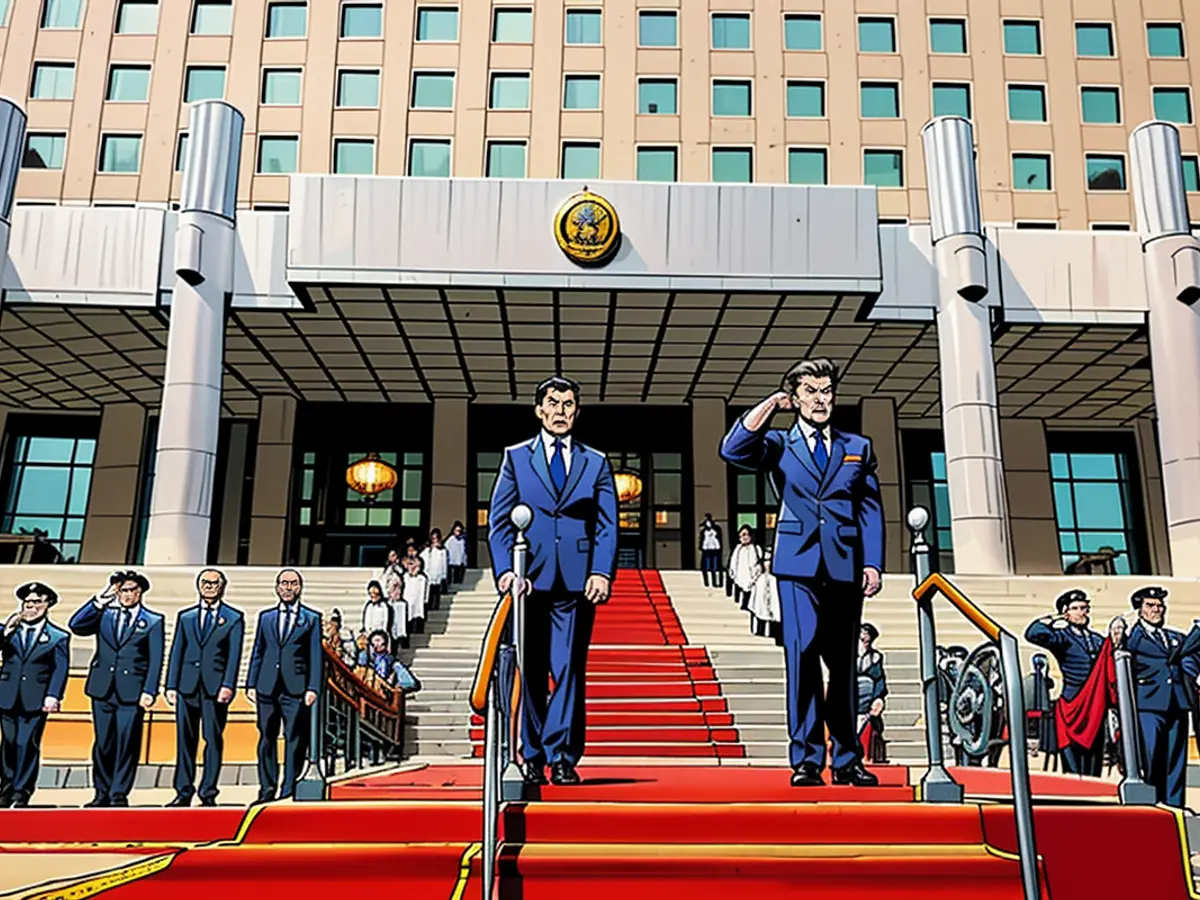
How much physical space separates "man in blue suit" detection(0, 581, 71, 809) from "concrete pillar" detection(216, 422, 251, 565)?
20.1 m

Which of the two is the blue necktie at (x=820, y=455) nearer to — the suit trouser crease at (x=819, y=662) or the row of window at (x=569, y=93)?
the suit trouser crease at (x=819, y=662)

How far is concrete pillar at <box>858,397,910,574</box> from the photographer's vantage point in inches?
1120

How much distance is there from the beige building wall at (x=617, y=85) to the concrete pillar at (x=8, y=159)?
7.37 metres

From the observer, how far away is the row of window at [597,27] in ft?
98.3

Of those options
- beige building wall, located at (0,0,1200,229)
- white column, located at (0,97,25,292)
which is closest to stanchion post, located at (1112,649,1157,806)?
white column, located at (0,97,25,292)

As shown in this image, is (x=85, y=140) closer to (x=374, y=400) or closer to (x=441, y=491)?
(x=374, y=400)

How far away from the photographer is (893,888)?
13.7 feet

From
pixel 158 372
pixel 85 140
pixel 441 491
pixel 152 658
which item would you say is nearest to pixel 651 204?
pixel 441 491

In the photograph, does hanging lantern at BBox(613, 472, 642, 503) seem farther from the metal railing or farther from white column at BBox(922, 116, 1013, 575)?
the metal railing

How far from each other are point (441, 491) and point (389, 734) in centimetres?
1741

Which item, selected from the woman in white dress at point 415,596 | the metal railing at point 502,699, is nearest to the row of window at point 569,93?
the woman in white dress at point 415,596

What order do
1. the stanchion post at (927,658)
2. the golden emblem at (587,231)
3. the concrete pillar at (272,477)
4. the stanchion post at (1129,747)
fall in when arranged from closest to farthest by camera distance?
the stanchion post at (927,658), the stanchion post at (1129,747), the golden emblem at (587,231), the concrete pillar at (272,477)

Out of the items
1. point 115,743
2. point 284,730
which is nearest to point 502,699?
point 284,730

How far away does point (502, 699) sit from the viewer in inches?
180
